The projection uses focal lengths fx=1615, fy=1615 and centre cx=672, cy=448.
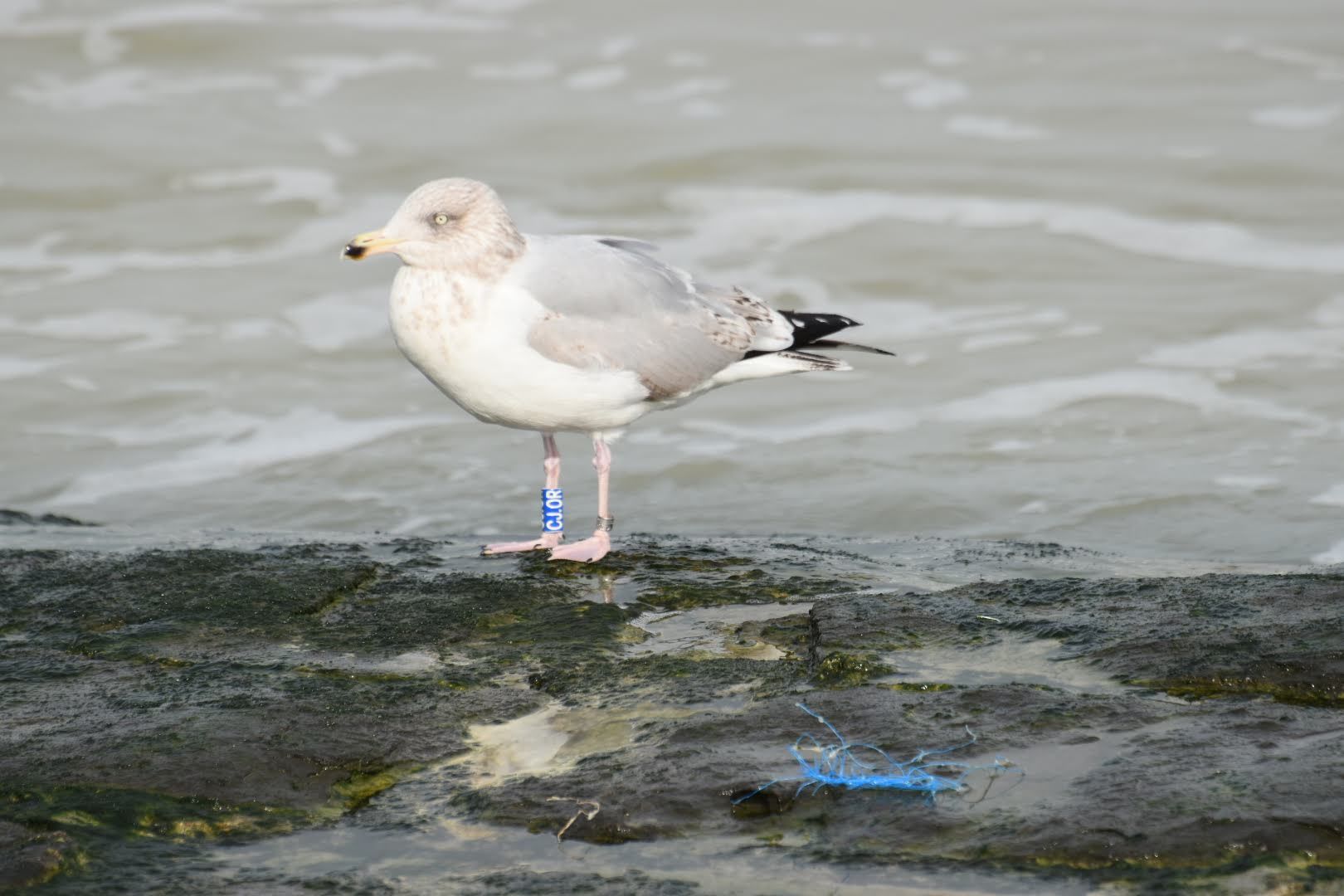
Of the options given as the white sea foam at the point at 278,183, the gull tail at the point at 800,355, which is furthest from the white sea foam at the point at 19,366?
the gull tail at the point at 800,355

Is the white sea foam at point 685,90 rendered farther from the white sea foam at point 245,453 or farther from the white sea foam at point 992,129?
the white sea foam at point 245,453

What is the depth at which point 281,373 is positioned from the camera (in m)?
10.4

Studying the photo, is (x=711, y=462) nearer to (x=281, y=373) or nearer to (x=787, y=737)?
(x=281, y=373)

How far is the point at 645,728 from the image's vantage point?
3.72m

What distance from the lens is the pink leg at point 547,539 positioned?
5.93 meters

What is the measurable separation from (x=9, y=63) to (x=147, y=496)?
9.55 metres

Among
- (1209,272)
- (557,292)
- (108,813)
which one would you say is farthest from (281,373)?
(108,813)

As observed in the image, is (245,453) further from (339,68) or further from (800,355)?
(339,68)

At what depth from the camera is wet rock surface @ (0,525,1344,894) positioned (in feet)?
9.96

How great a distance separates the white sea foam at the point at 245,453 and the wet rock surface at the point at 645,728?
3428 mm

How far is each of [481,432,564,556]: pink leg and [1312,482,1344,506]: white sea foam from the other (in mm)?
3780

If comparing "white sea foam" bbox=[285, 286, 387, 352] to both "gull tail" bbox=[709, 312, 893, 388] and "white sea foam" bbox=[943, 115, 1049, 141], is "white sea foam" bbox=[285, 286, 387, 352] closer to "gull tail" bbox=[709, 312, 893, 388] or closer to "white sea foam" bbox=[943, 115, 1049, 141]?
"gull tail" bbox=[709, 312, 893, 388]

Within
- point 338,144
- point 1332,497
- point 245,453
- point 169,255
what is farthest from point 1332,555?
point 338,144

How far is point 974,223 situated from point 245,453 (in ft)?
20.3
